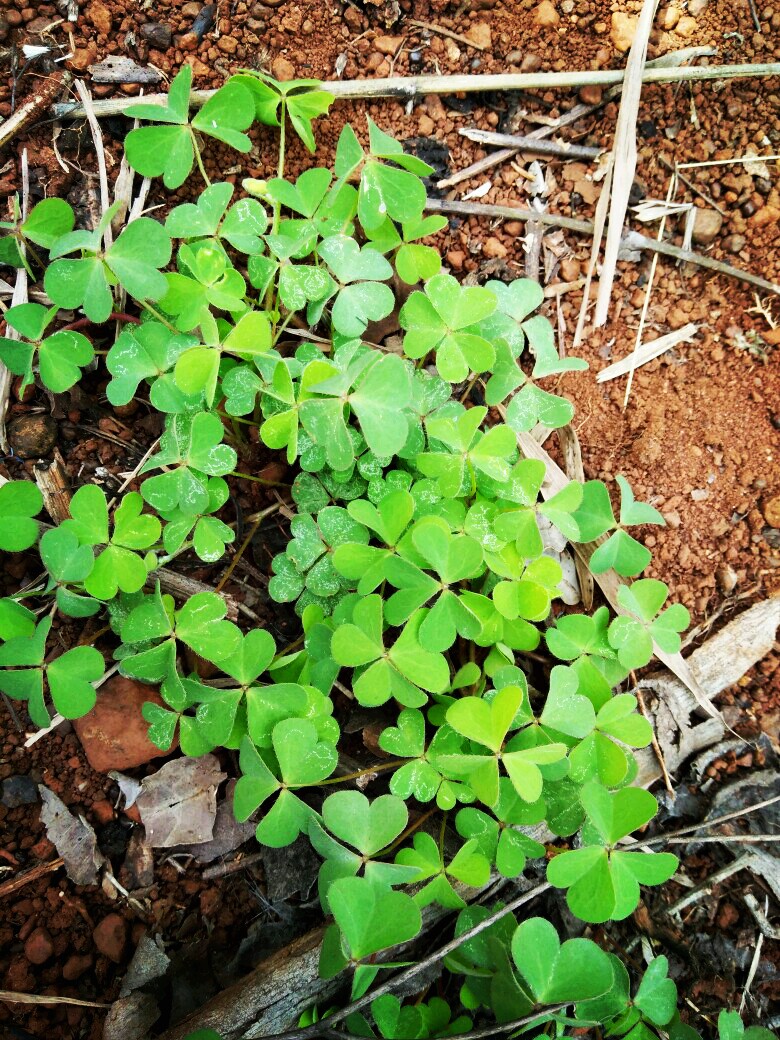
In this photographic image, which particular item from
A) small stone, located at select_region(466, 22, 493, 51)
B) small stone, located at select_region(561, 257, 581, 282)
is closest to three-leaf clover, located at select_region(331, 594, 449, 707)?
small stone, located at select_region(561, 257, 581, 282)

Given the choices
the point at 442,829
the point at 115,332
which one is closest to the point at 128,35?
the point at 115,332

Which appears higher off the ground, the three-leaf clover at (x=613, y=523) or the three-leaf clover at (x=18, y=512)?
the three-leaf clover at (x=18, y=512)

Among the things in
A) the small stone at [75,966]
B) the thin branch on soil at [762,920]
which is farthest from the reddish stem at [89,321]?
the thin branch on soil at [762,920]

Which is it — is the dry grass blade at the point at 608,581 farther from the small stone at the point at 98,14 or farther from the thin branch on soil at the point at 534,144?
the small stone at the point at 98,14

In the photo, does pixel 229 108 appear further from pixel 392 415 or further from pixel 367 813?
pixel 367 813

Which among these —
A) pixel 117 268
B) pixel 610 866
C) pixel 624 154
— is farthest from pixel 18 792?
pixel 624 154

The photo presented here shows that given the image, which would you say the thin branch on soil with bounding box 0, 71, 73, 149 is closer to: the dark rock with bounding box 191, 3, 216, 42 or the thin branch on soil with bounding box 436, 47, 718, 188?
the dark rock with bounding box 191, 3, 216, 42
